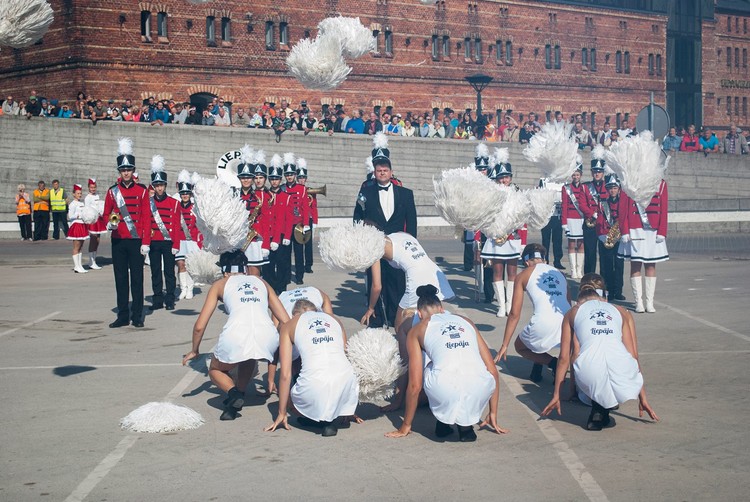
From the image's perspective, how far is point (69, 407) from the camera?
937 centimetres

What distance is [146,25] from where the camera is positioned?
42562 millimetres

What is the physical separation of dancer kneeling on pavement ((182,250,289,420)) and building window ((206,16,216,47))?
36.3 m

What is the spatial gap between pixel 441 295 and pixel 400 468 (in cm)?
385

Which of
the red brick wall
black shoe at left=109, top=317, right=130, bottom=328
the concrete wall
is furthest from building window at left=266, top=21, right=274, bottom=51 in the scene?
black shoe at left=109, top=317, right=130, bottom=328

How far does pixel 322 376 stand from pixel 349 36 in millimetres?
6685

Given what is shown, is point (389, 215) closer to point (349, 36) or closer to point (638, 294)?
point (349, 36)

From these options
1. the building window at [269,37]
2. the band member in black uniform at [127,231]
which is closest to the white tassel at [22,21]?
the band member in black uniform at [127,231]

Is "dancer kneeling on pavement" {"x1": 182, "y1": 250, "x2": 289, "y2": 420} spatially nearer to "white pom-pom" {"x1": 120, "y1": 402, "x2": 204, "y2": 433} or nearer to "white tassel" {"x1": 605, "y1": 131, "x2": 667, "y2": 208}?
"white pom-pom" {"x1": 120, "y1": 402, "x2": 204, "y2": 433}

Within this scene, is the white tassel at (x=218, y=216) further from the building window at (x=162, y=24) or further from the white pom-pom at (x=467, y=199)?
the building window at (x=162, y=24)

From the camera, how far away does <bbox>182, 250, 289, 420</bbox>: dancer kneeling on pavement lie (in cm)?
909

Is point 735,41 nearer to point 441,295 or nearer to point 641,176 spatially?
point 641,176

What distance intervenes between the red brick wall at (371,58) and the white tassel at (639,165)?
1225 inches

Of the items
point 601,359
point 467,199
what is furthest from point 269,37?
point 601,359

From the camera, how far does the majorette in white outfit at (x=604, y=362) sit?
27.3 ft
